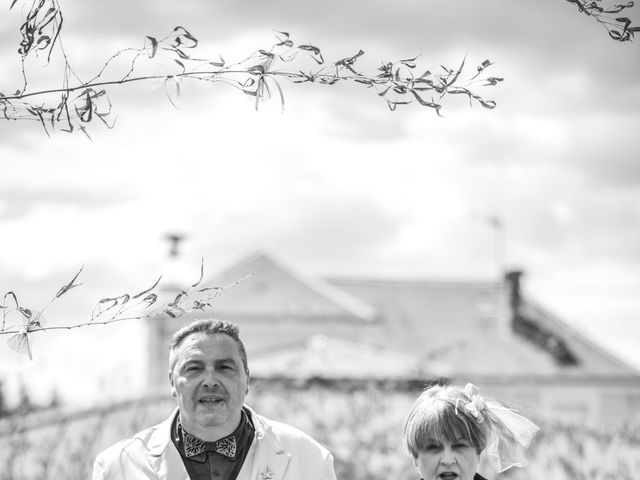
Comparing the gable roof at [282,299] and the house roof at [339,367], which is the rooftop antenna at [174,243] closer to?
the gable roof at [282,299]

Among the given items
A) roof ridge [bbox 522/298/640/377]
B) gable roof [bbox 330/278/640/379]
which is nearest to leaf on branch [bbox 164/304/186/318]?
gable roof [bbox 330/278/640/379]

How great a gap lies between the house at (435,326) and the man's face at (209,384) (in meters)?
25.7

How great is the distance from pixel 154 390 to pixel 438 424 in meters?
6.79

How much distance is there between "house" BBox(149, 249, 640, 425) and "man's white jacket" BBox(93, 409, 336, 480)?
25464 mm

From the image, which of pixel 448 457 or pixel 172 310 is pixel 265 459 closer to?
pixel 448 457

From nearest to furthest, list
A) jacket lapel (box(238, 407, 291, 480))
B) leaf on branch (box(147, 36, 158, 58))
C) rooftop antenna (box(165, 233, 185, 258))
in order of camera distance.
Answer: leaf on branch (box(147, 36, 158, 58)) < jacket lapel (box(238, 407, 291, 480)) < rooftop antenna (box(165, 233, 185, 258))

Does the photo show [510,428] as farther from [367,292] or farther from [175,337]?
[367,292]

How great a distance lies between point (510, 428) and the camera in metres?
4.90

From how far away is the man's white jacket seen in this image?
440 cm

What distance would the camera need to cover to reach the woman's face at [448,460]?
4.58 metres

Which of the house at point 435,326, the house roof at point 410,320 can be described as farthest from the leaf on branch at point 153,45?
the house roof at point 410,320

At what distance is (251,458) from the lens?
4449 mm

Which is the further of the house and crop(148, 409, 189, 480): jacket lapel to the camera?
the house

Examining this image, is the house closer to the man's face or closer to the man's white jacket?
the man's white jacket
